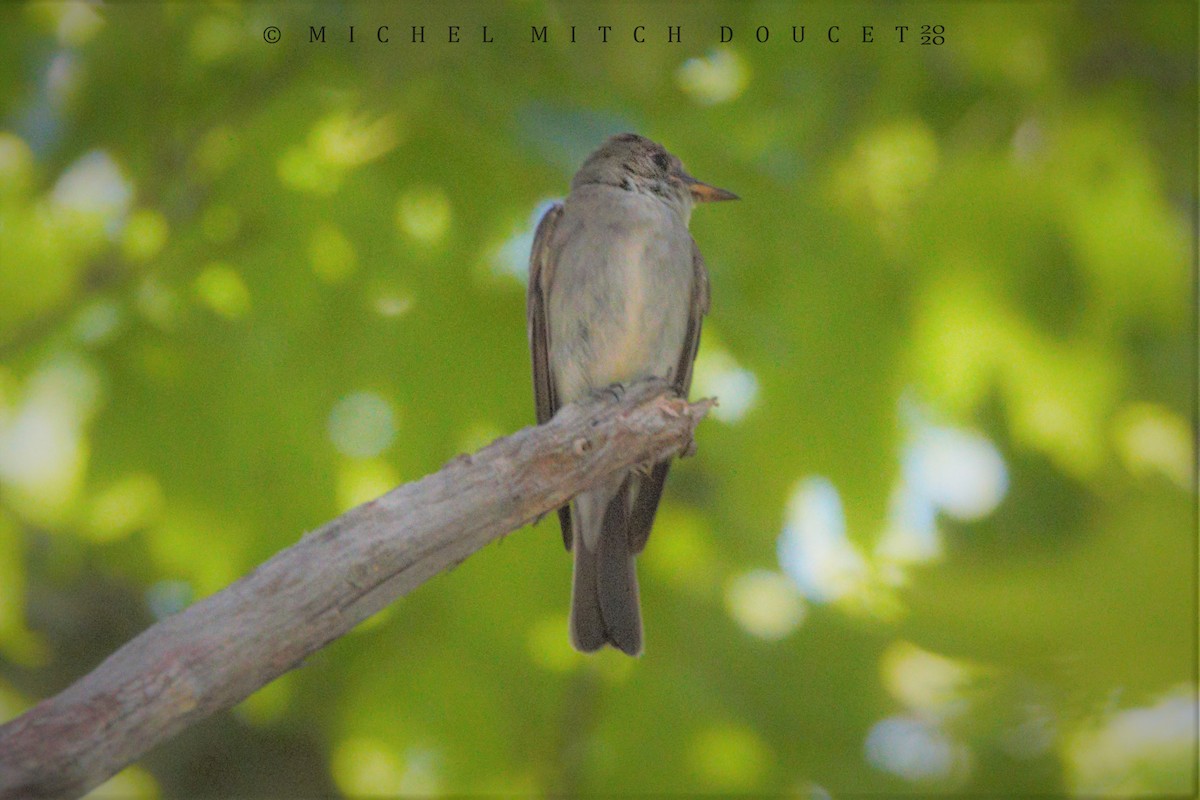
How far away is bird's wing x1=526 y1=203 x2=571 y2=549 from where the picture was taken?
12.6 feet

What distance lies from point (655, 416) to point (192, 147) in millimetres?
1769

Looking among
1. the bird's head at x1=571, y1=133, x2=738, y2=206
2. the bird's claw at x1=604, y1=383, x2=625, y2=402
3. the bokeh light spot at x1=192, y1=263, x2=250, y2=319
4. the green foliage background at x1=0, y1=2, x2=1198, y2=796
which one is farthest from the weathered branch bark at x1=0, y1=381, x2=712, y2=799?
the bird's head at x1=571, y1=133, x2=738, y2=206

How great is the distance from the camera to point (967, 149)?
3.53 metres

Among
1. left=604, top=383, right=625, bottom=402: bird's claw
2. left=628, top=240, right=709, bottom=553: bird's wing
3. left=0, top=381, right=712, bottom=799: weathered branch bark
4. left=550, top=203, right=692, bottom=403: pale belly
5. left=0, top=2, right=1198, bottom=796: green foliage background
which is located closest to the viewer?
left=0, top=381, right=712, bottom=799: weathered branch bark

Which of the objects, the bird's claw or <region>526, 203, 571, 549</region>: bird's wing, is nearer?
the bird's claw

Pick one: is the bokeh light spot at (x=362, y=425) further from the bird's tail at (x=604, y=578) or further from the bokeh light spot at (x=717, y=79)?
the bokeh light spot at (x=717, y=79)

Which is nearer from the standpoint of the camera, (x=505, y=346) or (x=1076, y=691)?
(x=1076, y=691)

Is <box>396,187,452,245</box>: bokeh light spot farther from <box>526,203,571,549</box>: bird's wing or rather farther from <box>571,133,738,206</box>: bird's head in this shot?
<box>571,133,738,206</box>: bird's head

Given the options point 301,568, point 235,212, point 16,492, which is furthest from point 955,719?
point 16,492

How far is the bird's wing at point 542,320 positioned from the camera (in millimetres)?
3834

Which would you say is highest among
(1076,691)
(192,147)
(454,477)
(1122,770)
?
(192,147)

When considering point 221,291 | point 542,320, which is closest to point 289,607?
point 221,291

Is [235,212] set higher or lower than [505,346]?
higher

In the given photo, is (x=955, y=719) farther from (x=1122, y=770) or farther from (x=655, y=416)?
(x=655, y=416)
